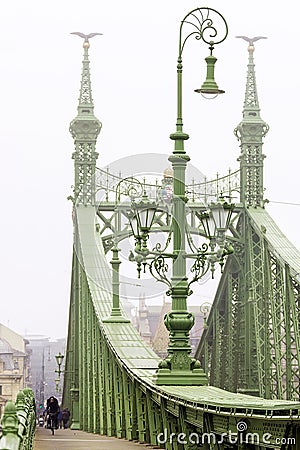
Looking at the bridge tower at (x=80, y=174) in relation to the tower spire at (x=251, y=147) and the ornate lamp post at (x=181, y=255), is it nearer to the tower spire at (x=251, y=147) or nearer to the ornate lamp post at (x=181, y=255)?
the tower spire at (x=251, y=147)

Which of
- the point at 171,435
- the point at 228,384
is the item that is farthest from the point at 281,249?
the point at 171,435

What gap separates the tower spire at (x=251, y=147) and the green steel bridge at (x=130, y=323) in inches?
1.3

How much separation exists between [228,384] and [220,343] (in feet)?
5.14

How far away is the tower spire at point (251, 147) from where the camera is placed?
5253 cm

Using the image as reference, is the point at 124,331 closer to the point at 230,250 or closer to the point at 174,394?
the point at 230,250

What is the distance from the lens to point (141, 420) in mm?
24594

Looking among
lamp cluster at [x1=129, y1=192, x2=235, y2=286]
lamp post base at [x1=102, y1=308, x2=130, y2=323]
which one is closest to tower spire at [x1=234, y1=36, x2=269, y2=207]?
lamp post base at [x1=102, y1=308, x2=130, y2=323]

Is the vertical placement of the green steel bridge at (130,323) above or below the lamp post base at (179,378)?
above

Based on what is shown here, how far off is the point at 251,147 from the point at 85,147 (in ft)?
19.2

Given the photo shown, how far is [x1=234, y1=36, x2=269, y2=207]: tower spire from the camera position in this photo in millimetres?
52531

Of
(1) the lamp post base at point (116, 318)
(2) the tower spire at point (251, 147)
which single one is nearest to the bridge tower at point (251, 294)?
(2) the tower spire at point (251, 147)

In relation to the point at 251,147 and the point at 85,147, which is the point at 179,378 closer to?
the point at 85,147

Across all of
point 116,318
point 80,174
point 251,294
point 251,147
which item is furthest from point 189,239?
point 251,147

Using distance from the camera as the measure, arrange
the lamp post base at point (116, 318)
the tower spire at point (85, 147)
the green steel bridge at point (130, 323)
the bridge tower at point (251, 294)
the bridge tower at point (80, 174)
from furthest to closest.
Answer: the tower spire at point (85, 147), the bridge tower at point (80, 174), the bridge tower at point (251, 294), the lamp post base at point (116, 318), the green steel bridge at point (130, 323)
